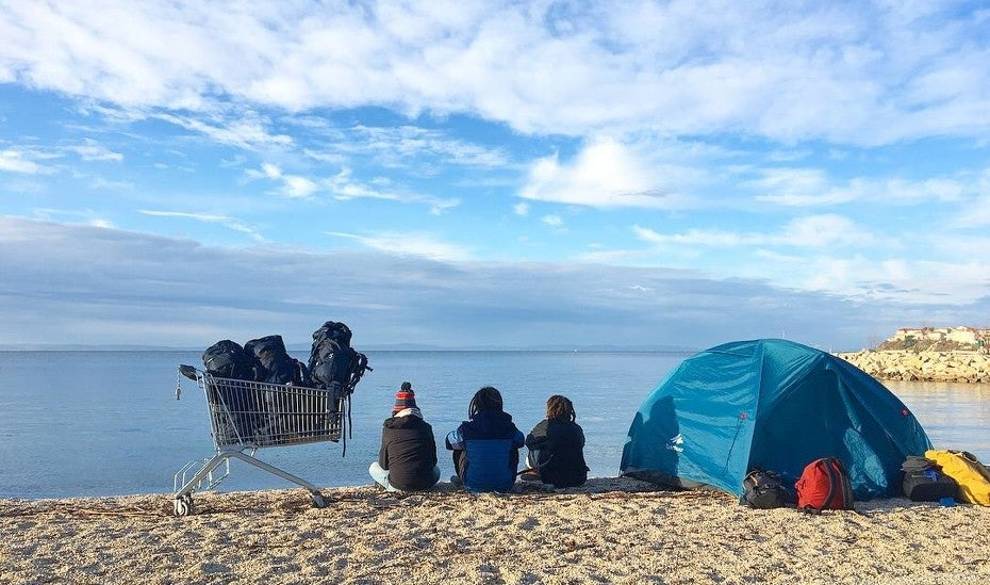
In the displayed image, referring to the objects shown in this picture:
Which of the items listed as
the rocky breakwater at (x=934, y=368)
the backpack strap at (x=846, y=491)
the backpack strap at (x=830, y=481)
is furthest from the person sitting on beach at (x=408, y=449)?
the rocky breakwater at (x=934, y=368)

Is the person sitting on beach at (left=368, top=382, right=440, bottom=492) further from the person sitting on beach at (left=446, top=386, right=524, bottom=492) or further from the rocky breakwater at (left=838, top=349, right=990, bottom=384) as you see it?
the rocky breakwater at (left=838, top=349, right=990, bottom=384)

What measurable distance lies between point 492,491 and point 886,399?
5.30m

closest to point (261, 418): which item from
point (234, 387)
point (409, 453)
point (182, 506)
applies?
point (234, 387)

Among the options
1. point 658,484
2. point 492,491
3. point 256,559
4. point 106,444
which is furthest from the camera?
point 106,444

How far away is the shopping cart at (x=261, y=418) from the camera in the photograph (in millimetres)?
8758

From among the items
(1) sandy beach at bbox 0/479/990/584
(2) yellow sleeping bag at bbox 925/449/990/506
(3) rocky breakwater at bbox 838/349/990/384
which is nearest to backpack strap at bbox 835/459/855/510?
(1) sandy beach at bbox 0/479/990/584

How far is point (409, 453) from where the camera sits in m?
10.0

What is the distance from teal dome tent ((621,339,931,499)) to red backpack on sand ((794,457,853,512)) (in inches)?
24.4

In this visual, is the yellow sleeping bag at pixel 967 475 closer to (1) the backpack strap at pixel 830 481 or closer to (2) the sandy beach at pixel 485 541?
(2) the sandy beach at pixel 485 541

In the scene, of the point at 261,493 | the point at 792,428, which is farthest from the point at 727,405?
the point at 261,493

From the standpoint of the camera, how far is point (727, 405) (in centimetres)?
1058

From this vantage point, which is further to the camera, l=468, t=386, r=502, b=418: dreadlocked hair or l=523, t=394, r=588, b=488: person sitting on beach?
l=523, t=394, r=588, b=488: person sitting on beach

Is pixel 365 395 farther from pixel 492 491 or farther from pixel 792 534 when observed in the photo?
pixel 792 534

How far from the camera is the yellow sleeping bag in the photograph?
9703mm
